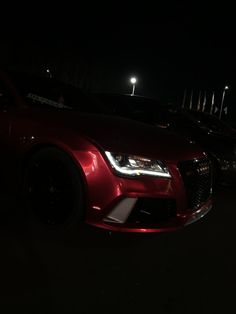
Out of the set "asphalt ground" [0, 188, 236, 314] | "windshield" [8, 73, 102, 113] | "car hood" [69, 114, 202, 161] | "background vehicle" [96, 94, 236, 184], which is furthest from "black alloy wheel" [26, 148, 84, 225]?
"background vehicle" [96, 94, 236, 184]

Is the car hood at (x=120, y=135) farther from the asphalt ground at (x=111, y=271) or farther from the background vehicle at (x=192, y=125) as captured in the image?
the background vehicle at (x=192, y=125)

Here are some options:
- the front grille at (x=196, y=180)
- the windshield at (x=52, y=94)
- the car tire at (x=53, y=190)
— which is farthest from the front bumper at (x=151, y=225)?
the windshield at (x=52, y=94)

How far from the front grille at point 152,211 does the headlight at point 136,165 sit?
23 centimetres

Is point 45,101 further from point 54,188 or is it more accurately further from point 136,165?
point 136,165

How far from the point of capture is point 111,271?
329 centimetres

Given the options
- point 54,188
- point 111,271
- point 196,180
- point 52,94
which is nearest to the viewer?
point 111,271

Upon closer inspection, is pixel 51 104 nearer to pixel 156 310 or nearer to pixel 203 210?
pixel 203 210

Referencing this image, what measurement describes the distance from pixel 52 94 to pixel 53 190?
143 cm

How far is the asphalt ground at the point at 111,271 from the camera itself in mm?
2799

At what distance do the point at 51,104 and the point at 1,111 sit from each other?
58 centimetres

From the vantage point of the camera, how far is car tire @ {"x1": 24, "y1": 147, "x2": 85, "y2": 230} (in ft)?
11.8

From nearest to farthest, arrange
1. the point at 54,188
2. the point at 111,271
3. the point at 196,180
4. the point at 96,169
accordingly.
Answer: the point at 111,271 → the point at 96,169 → the point at 54,188 → the point at 196,180

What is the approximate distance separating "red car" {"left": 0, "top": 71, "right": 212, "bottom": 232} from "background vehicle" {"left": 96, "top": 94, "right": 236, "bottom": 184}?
7.89 feet

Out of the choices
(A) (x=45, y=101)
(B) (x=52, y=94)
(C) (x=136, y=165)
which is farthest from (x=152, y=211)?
(B) (x=52, y=94)
